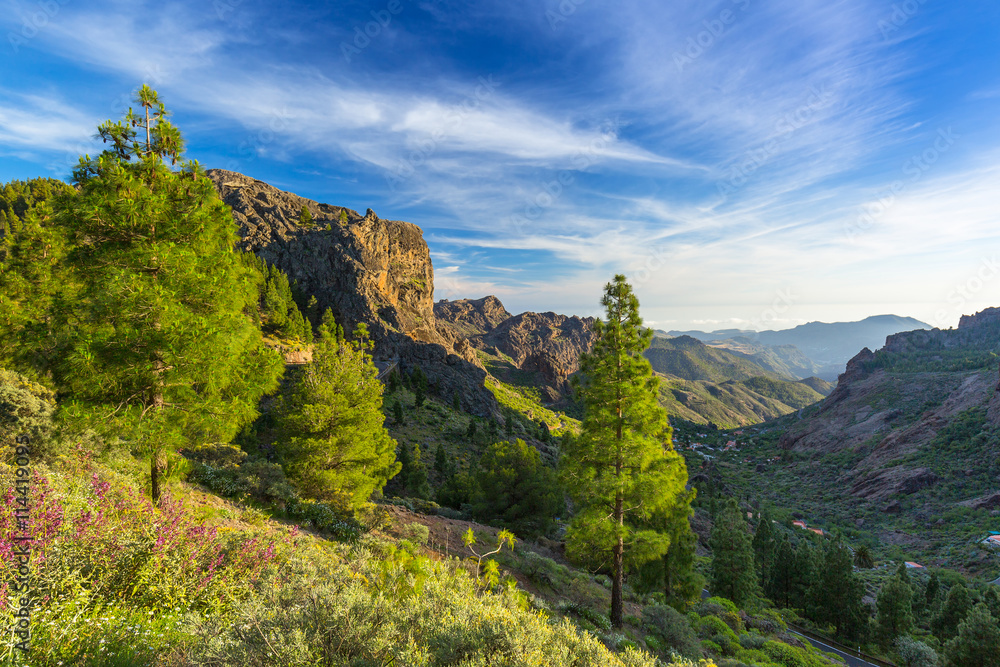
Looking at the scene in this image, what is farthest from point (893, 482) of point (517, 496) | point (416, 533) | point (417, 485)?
point (416, 533)

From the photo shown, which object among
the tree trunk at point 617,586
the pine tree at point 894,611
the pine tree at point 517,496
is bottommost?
the pine tree at point 894,611

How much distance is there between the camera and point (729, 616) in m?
18.8

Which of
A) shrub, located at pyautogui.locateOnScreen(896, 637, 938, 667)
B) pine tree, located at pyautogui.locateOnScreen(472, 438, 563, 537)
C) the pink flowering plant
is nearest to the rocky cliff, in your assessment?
shrub, located at pyautogui.locateOnScreen(896, 637, 938, 667)

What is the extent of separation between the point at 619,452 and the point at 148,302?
44.3 ft

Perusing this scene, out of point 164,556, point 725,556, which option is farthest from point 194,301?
point 725,556

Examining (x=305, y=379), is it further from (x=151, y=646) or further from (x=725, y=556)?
(x=725, y=556)

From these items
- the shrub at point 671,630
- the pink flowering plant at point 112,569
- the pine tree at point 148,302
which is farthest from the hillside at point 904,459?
the pine tree at point 148,302

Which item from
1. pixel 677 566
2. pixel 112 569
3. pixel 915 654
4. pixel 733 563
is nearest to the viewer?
pixel 112 569

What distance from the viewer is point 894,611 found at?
92.5ft

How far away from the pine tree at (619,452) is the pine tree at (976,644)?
20845 mm

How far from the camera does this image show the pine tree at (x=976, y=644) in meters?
18.8

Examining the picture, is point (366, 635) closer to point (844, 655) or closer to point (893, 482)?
point (844, 655)

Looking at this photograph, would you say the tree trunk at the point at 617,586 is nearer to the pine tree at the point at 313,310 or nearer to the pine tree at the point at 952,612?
the pine tree at the point at 952,612

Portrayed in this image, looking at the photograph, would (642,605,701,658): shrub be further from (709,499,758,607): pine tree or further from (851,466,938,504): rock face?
(851,466,938,504): rock face
